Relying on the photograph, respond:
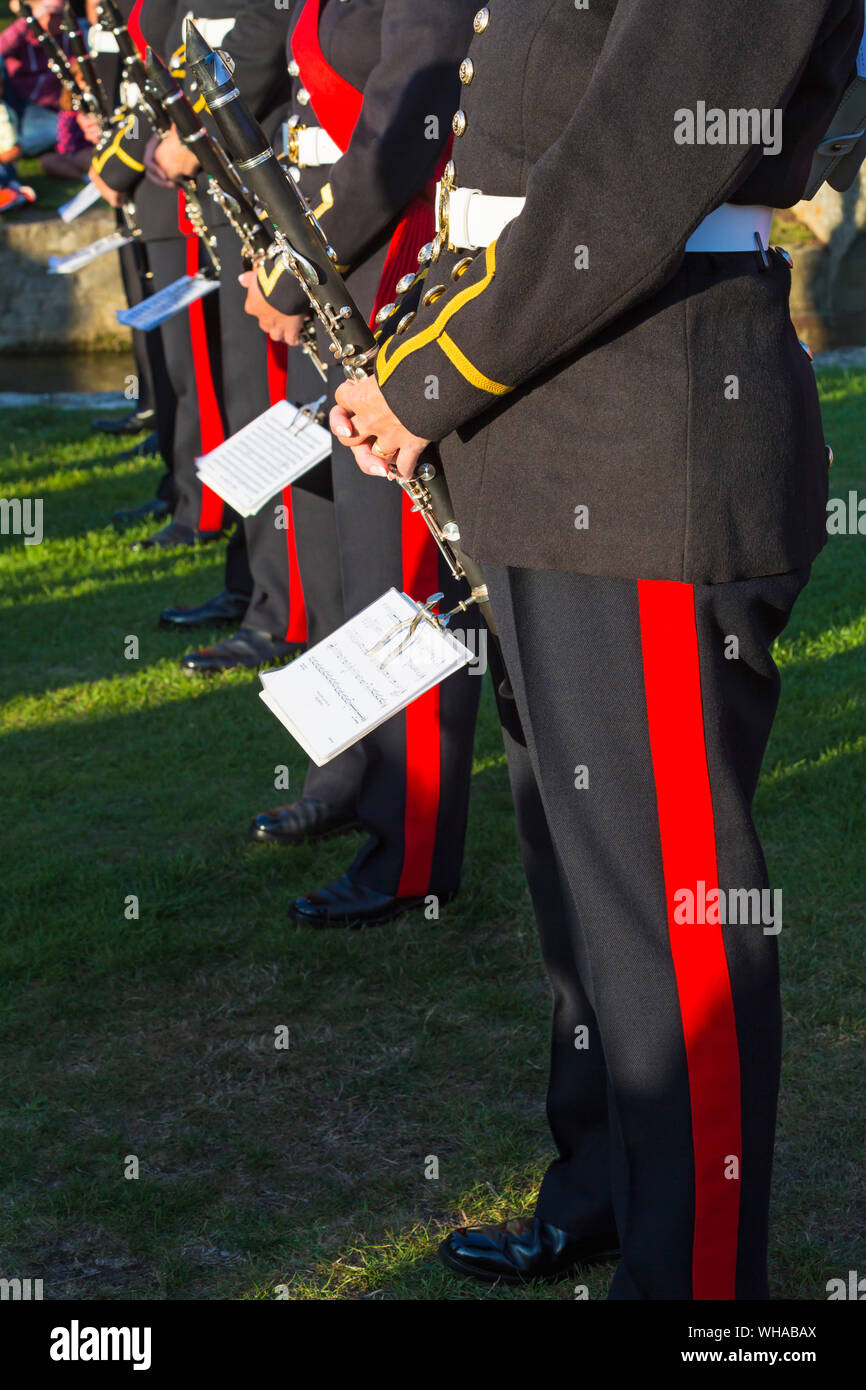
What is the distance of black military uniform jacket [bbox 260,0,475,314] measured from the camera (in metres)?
2.79

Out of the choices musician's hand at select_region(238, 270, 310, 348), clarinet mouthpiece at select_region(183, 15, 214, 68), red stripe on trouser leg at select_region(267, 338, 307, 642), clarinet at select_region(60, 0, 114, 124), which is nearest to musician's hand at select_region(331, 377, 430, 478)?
clarinet mouthpiece at select_region(183, 15, 214, 68)

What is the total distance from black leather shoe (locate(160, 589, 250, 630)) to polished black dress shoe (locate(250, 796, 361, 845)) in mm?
1599

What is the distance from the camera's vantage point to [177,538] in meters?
6.00

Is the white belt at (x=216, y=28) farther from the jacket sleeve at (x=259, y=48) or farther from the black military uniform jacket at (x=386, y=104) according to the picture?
the black military uniform jacket at (x=386, y=104)

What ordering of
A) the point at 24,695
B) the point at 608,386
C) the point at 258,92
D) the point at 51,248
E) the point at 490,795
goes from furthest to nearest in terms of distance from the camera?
the point at 51,248 < the point at 24,695 < the point at 258,92 < the point at 490,795 < the point at 608,386

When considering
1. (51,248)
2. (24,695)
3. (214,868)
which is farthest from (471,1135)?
(51,248)

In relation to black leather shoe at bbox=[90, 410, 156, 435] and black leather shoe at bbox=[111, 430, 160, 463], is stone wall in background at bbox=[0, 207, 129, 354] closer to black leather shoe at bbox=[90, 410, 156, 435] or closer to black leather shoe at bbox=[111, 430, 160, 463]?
black leather shoe at bbox=[90, 410, 156, 435]

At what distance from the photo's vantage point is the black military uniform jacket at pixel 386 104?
279 cm

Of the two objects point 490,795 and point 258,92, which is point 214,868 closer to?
point 490,795

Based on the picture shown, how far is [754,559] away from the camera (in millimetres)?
A: 1696

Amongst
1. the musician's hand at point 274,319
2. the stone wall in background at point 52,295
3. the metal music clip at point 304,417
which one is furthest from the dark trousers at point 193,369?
the stone wall in background at point 52,295

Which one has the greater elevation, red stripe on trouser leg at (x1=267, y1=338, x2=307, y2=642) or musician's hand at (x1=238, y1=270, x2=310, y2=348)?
musician's hand at (x1=238, y1=270, x2=310, y2=348)

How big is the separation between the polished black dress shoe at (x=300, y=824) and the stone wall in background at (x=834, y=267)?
23.6 feet

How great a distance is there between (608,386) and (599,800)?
0.45 m
